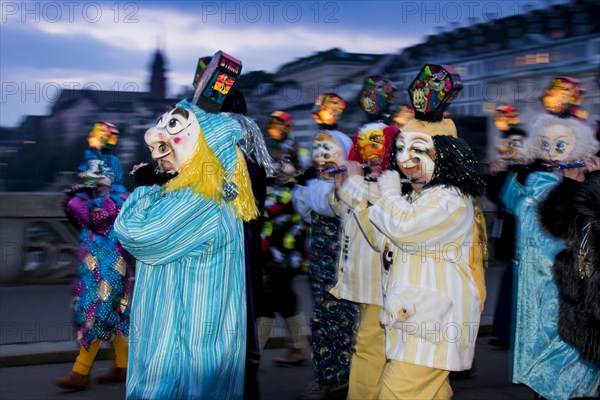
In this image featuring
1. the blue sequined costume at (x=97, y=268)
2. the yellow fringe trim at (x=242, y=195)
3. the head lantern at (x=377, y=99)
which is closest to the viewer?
the yellow fringe trim at (x=242, y=195)

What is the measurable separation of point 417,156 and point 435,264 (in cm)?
53

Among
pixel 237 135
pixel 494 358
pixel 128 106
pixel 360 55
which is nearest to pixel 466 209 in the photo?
pixel 237 135

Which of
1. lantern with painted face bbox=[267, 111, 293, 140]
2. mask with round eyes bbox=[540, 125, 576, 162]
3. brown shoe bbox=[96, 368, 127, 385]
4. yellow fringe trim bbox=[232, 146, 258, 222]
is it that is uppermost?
lantern with painted face bbox=[267, 111, 293, 140]

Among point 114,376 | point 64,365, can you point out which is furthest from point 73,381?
point 64,365

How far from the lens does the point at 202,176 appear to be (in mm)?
4344

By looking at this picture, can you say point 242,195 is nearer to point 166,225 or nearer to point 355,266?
point 166,225

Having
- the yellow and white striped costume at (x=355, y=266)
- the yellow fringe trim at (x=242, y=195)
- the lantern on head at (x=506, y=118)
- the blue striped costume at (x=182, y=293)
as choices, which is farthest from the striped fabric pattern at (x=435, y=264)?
the lantern on head at (x=506, y=118)

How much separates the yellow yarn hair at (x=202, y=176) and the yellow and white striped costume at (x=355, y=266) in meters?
0.90

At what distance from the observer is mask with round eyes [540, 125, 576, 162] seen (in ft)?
17.2

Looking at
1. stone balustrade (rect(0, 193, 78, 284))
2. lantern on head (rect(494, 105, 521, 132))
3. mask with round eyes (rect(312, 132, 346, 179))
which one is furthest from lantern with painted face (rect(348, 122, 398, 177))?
stone balustrade (rect(0, 193, 78, 284))

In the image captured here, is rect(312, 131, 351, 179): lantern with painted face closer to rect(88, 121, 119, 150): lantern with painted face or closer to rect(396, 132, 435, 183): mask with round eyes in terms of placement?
rect(396, 132, 435, 183): mask with round eyes

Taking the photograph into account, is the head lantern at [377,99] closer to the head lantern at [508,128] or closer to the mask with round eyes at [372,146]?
the mask with round eyes at [372,146]

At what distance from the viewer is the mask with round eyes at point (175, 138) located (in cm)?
443

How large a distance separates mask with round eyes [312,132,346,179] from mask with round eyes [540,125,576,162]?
1.22 meters
